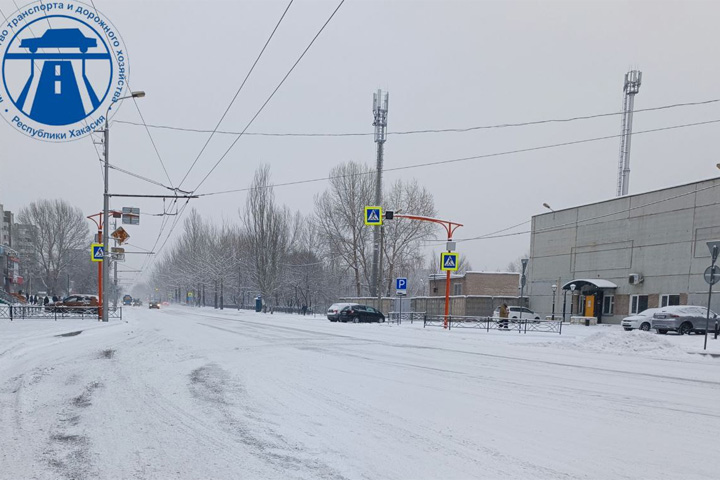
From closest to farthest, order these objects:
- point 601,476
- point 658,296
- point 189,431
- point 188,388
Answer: point 601,476, point 189,431, point 188,388, point 658,296

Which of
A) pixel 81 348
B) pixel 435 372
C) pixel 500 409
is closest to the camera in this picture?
pixel 500 409

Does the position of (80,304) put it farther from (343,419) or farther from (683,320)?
(683,320)

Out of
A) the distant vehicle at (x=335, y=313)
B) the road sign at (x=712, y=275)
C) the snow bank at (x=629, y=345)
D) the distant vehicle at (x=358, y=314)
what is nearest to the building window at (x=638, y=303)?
the distant vehicle at (x=358, y=314)

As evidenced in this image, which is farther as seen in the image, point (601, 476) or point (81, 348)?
point (81, 348)

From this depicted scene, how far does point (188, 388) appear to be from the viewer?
817cm

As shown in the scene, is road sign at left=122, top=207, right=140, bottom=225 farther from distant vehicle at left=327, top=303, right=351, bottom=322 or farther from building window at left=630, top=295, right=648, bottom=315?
building window at left=630, top=295, right=648, bottom=315

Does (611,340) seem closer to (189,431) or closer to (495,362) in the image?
(495,362)

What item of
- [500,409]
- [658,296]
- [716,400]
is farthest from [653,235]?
[500,409]

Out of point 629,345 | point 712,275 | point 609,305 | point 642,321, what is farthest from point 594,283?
point 712,275

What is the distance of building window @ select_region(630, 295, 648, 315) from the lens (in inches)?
1377

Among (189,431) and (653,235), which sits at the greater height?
(653,235)

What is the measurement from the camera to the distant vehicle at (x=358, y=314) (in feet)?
119

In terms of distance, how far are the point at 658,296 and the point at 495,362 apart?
2661 cm

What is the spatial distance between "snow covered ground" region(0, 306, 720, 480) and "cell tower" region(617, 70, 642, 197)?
39.0 meters
